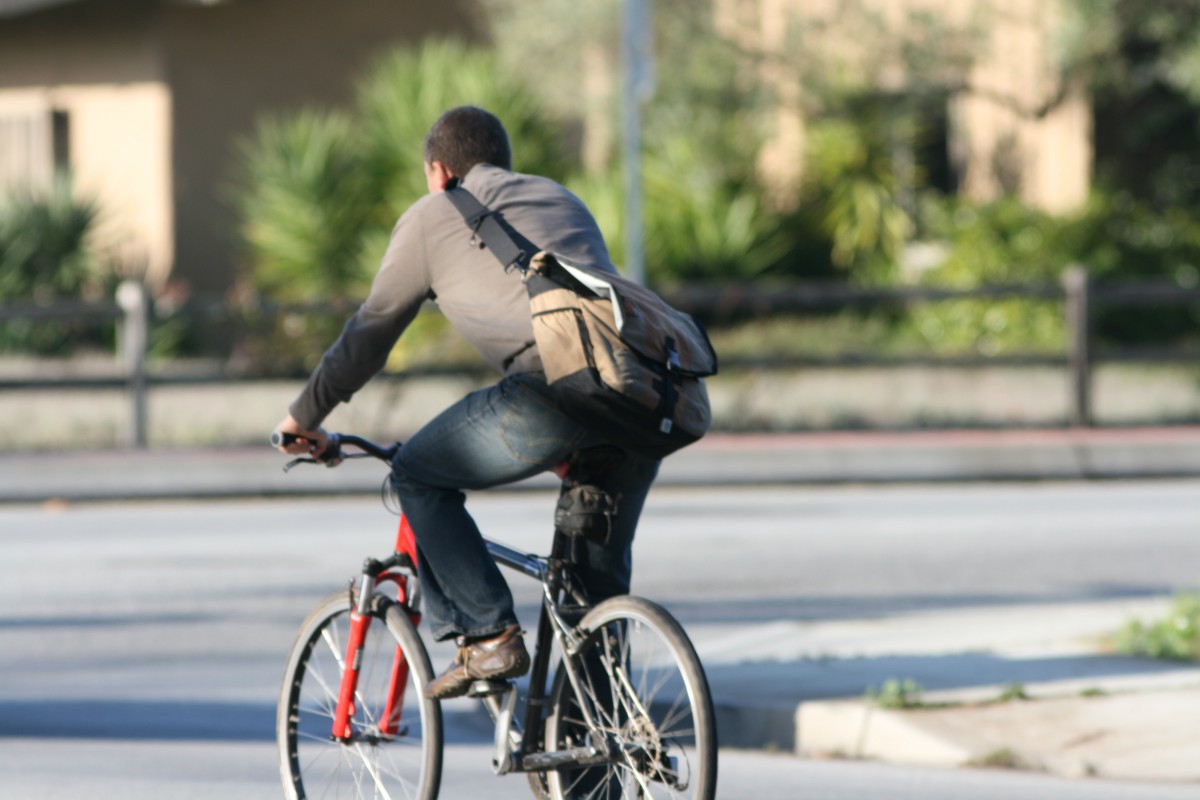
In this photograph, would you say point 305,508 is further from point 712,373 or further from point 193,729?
point 712,373

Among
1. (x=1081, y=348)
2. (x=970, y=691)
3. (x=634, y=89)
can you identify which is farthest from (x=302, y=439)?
(x=634, y=89)

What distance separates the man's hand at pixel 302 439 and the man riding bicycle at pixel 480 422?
11 cm

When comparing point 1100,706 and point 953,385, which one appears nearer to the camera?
point 1100,706

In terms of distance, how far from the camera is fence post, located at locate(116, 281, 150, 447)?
1525 centimetres

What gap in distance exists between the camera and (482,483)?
470cm

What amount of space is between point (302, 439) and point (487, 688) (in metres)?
0.81

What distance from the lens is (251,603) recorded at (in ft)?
30.4

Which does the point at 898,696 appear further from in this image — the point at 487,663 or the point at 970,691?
the point at 487,663

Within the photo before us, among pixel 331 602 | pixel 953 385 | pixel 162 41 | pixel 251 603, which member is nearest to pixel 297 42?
pixel 162 41

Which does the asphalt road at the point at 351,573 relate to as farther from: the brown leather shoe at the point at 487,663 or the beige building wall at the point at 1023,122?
the beige building wall at the point at 1023,122

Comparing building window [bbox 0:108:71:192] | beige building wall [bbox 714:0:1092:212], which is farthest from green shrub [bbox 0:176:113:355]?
beige building wall [bbox 714:0:1092:212]

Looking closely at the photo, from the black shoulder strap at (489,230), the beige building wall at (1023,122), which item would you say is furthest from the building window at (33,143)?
the black shoulder strap at (489,230)

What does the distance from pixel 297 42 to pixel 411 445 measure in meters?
18.2

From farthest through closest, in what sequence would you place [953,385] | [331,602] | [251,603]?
[953,385]
[251,603]
[331,602]
